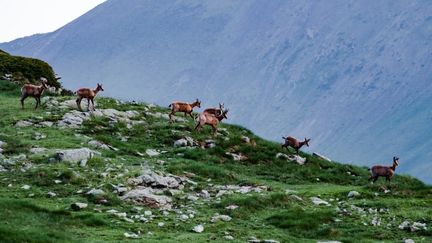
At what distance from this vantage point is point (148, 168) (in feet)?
89.4

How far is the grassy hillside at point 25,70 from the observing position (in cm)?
4878

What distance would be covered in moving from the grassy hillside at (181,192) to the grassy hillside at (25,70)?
1272 centimetres

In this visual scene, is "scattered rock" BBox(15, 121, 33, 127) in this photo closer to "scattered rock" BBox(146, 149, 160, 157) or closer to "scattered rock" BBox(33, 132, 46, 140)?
"scattered rock" BBox(33, 132, 46, 140)

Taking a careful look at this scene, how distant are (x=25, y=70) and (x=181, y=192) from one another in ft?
95.9

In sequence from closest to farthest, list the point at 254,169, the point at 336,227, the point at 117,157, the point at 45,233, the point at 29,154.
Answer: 1. the point at 45,233
2. the point at 336,227
3. the point at 29,154
4. the point at 117,157
5. the point at 254,169

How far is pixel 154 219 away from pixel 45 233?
406 centimetres

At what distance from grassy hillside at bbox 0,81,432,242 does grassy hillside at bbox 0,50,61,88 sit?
12.7 meters

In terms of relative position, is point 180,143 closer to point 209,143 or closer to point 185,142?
point 185,142

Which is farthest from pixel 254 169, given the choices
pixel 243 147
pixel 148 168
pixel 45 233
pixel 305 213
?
pixel 45 233

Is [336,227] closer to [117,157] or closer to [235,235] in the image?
[235,235]

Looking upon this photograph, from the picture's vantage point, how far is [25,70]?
49.9m

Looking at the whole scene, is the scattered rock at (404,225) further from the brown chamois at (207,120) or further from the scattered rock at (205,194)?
the brown chamois at (207,120)

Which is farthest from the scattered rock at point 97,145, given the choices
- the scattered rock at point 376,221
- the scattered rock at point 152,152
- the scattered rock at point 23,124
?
the scattered rock at point 376,221

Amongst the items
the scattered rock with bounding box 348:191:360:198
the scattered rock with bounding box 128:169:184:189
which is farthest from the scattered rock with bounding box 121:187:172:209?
the scattered rock with bounding box 348:191:360:198
